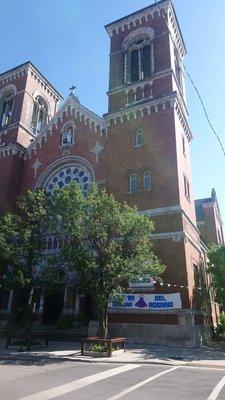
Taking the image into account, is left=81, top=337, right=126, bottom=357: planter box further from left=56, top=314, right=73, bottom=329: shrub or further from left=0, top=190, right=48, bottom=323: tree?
left=56, top=314, right=73, bottom=329: shrub

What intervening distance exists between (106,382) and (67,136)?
22948mm

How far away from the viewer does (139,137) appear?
25.6 metres

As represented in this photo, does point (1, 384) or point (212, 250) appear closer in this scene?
point (1, 384)

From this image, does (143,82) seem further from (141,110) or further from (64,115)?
(64,115)

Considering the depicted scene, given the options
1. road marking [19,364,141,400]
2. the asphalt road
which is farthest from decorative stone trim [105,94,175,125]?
road marking [19,364,141,400]

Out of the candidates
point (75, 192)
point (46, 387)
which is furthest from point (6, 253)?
point (46, 387)

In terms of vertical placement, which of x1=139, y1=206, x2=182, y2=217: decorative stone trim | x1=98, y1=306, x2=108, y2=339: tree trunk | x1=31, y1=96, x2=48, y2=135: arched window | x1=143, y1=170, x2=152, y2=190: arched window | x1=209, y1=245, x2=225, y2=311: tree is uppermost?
x1=31, y1=96, x2=48, y2=135: arched window

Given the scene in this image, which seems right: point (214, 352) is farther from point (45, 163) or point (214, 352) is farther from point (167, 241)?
point (45, 163)

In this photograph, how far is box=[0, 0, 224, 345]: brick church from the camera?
19938 mm

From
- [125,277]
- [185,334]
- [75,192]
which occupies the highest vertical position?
[75,192]

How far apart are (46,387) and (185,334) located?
11.3m

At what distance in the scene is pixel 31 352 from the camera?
16.1 m

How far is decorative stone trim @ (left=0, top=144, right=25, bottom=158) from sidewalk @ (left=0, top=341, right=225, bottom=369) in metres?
17.3

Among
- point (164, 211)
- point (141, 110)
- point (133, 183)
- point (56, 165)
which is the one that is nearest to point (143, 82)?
point (141, 110)
